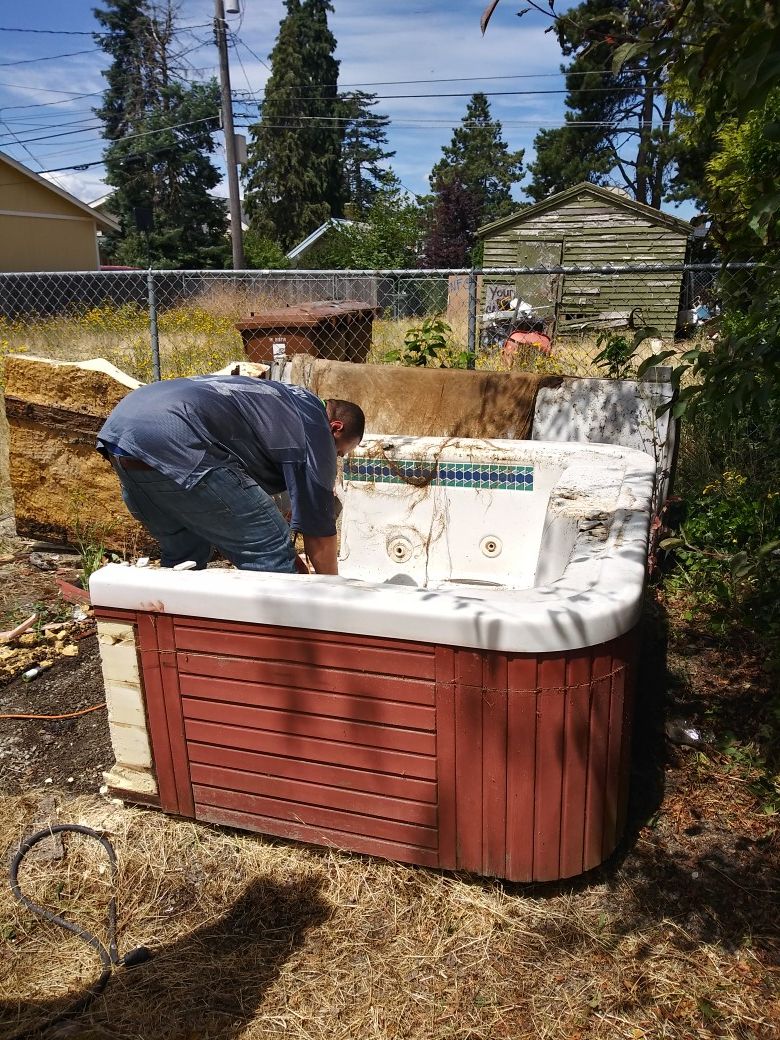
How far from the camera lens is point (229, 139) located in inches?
610

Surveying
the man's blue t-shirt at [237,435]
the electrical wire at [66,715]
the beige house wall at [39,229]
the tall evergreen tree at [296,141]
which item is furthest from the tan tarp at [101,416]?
the tall evergreen tree at [296,141]

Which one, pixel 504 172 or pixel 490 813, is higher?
pixel 504 172

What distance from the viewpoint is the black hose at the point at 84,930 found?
1.85m

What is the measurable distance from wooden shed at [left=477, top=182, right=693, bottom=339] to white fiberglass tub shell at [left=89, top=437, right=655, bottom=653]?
11.8 m

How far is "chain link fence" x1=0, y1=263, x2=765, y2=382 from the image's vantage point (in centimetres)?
536

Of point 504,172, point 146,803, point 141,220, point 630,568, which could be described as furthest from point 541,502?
point 504,172

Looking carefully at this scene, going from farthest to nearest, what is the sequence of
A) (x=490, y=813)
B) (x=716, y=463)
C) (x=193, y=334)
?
(x=193, y=334) < (x=716, y=463) < (x=490, y=813)

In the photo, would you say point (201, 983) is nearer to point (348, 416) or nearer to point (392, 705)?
point (392, 705)

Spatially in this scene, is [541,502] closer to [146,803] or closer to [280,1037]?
[146,803]

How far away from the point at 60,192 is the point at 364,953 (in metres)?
22.8

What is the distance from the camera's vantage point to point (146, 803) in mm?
2467

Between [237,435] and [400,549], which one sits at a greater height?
[237,435]

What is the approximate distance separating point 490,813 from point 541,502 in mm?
1927

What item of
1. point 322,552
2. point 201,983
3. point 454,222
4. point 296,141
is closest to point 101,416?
point 322,552
